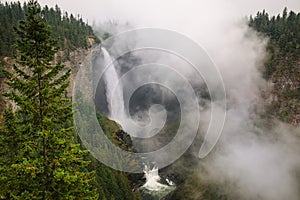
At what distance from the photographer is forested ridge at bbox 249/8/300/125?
161125 millimetres

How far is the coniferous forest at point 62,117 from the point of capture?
43.4ft

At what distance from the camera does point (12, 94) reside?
40.9 feet

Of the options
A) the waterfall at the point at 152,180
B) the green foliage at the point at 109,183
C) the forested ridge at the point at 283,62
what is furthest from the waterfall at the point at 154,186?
the forested ridge at the point at 283,62

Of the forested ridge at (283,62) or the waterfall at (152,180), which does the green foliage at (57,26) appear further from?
the forested ridge at (283,62)

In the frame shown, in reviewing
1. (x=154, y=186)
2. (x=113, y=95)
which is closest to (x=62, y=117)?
(x=113, y=95)

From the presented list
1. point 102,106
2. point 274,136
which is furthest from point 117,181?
point 274,136

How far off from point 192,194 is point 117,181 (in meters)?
90.6

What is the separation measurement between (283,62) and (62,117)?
176032mm

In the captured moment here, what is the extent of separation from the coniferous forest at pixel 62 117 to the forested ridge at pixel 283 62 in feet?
1.69

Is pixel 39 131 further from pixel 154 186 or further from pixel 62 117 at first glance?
pixel 154 186

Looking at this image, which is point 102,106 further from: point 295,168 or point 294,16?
point 295,168

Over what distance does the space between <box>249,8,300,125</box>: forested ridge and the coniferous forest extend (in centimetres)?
51

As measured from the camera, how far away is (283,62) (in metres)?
169

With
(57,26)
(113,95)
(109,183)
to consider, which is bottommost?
(109,183)
